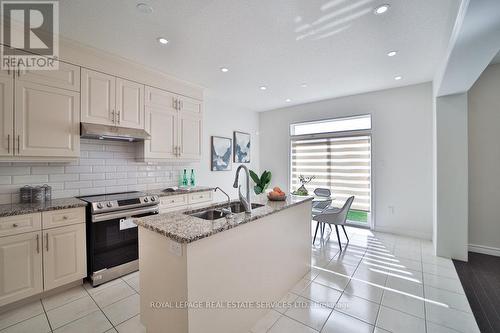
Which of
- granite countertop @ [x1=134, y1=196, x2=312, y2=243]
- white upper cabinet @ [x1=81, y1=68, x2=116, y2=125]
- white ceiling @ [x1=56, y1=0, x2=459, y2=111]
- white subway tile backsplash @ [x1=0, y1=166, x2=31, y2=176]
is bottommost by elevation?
granite countertop @ [x1=134, y1=196, x2=312, y2=243]

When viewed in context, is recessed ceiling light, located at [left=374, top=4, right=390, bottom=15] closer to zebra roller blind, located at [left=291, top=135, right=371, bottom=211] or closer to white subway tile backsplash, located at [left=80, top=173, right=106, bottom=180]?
zebra roller blind, located at [left=291, top=135, right=371, bottom=211]

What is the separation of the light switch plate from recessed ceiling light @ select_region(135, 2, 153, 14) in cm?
194

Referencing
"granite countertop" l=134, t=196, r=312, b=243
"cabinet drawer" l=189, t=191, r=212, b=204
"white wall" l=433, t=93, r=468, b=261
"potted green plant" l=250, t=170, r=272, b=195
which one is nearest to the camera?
"granite countertop" l=134, t=196, r=312, b=243

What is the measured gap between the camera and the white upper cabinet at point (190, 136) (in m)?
3.55

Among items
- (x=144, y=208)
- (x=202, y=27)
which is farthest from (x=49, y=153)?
(x=202, y=27)

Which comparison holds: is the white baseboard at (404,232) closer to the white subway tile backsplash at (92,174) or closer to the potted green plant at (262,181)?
the potted green plant at (262,181)

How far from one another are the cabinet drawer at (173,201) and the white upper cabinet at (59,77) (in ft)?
5.44

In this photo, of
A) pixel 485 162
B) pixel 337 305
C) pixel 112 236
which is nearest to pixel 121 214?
pixel 112 236

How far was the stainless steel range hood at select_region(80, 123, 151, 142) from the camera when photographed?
2.46 metres

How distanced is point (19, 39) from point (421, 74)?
5.06 metres

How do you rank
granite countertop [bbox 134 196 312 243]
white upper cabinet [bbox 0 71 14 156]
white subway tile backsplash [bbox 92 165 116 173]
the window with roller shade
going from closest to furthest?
granite countertop [bbox 134 196 312 243], white upper cabinet [bbox 0 71 14 156], white subway tile backsplash [bbox 92 165 116 173], the window with roller shade

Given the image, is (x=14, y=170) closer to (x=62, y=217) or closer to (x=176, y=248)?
(x=62, y=217)

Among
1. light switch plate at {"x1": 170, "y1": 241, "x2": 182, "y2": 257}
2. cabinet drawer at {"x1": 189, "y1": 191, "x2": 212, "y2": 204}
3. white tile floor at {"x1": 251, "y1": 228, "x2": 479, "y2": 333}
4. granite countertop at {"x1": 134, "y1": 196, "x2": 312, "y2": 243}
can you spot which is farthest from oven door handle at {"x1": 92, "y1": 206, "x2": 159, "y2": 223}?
white tile floor at {"x1": 251, "y1": 228, "x2": 479, "y2": 333}

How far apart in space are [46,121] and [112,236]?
141 centimetres
